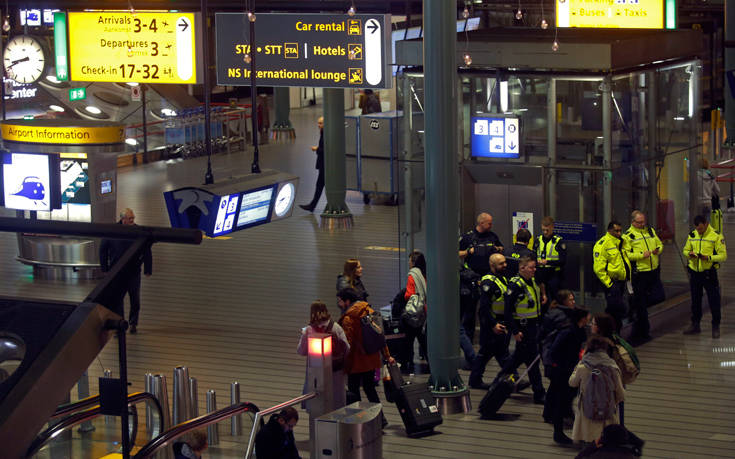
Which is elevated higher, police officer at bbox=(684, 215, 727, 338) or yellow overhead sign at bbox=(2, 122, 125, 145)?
yellow overhead sign at bbox=(2, 122, 125, 145)

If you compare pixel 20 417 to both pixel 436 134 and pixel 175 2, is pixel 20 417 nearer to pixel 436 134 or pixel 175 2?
pixel 436 134

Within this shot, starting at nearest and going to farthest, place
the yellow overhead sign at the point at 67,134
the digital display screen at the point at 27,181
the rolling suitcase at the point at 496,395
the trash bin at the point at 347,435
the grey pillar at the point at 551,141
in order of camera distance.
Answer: the trash bin at the point at 347,435
the rolling suitcase at the point at 496,395
the grey pillar at the point at 551,141
the digital display screen at the point at 27,181
the yellow overhead sign at the point at 67,134

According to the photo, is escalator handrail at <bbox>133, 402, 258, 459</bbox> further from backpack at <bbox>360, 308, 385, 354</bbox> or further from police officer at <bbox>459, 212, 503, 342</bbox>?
police officer at <bbox>459, 212, 503, 342</bbox>

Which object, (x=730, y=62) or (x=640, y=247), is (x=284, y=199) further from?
(x=730, y=62)

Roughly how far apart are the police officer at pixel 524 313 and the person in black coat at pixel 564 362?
2.43 ft

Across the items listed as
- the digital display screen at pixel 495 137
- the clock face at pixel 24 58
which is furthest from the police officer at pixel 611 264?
the clock face at pixel 24 58

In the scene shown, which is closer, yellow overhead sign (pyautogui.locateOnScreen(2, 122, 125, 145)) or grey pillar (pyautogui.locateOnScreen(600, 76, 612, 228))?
grey pillar (pyautogui.locateOnScreen(600, 76, 612, 228))

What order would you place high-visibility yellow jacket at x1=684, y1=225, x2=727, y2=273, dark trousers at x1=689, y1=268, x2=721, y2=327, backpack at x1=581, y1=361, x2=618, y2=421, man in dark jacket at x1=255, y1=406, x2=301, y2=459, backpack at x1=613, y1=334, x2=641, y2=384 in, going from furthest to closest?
dark trousers at x1=689, y1=268, x2=721, y2=327 → high-visibility yellow jacket at x1=684, y1=225, x2=727, y2=273 → backpack at x1=613, y1=334, x2=641, y2=384 → backpack at x1=581, y1=361, x2=618, y2=421 → man in dark jacket at x1=255, y1=406, x2=301, y2=459

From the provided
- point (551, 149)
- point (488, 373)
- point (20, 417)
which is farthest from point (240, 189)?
point (20, 417)

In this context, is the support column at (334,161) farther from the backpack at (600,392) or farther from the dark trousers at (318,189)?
the backpack at (600,392)

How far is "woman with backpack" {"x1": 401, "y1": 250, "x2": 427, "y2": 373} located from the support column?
820cm

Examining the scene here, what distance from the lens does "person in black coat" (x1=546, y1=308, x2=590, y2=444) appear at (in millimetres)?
9258

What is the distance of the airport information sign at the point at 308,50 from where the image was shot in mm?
13484

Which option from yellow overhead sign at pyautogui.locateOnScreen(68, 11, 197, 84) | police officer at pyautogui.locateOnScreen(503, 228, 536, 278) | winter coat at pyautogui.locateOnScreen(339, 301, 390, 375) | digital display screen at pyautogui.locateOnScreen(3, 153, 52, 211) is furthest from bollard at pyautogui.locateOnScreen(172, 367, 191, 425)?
digital display screen at pyautogui.locateOnScreen(3, 153, 52, 211)
